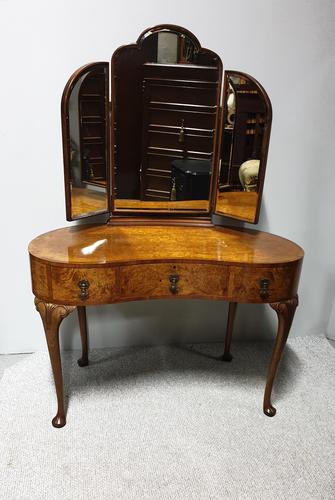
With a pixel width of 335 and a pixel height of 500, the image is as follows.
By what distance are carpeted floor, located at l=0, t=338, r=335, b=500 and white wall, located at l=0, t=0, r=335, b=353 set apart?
8.6 inches

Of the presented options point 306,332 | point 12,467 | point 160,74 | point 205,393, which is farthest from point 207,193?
point 12,467

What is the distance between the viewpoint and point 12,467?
1545 mm

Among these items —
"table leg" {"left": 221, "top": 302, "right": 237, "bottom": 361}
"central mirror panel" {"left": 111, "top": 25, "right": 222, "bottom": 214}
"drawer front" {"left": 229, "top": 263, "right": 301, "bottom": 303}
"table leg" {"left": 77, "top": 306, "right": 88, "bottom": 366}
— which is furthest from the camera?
"table leg" {"left": 221, "top": 302, "right": 237, "bottom": 361}

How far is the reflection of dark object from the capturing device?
1844 mm

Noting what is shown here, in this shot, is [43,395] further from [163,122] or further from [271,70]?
[271,70]

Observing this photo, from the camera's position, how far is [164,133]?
5.83ft

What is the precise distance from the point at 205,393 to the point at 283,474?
537mm

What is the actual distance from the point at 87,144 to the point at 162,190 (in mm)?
405

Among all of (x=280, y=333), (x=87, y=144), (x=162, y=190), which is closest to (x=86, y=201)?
(x=87, y=144)

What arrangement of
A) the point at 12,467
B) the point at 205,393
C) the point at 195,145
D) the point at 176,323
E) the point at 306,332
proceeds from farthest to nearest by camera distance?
the point at 306,332, the point at 176,323, the point at 205,393, the point at 195,145, the point at 12,467

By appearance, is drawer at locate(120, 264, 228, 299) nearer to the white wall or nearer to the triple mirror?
the triple mirror

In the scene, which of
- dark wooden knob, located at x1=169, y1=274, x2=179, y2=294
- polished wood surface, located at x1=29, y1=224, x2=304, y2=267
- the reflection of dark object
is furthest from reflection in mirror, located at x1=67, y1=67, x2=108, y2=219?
dark wooden knob, located at x1=169, y1=274, x2=179, y2=294

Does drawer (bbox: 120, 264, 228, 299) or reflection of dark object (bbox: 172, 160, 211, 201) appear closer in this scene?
drawer (bbox: 120, 264, 228, 299)

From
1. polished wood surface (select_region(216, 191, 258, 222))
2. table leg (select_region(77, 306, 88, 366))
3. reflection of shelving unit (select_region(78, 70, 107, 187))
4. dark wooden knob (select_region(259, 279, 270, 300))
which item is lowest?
table leg (select_region(77, 306, 88, 366))
